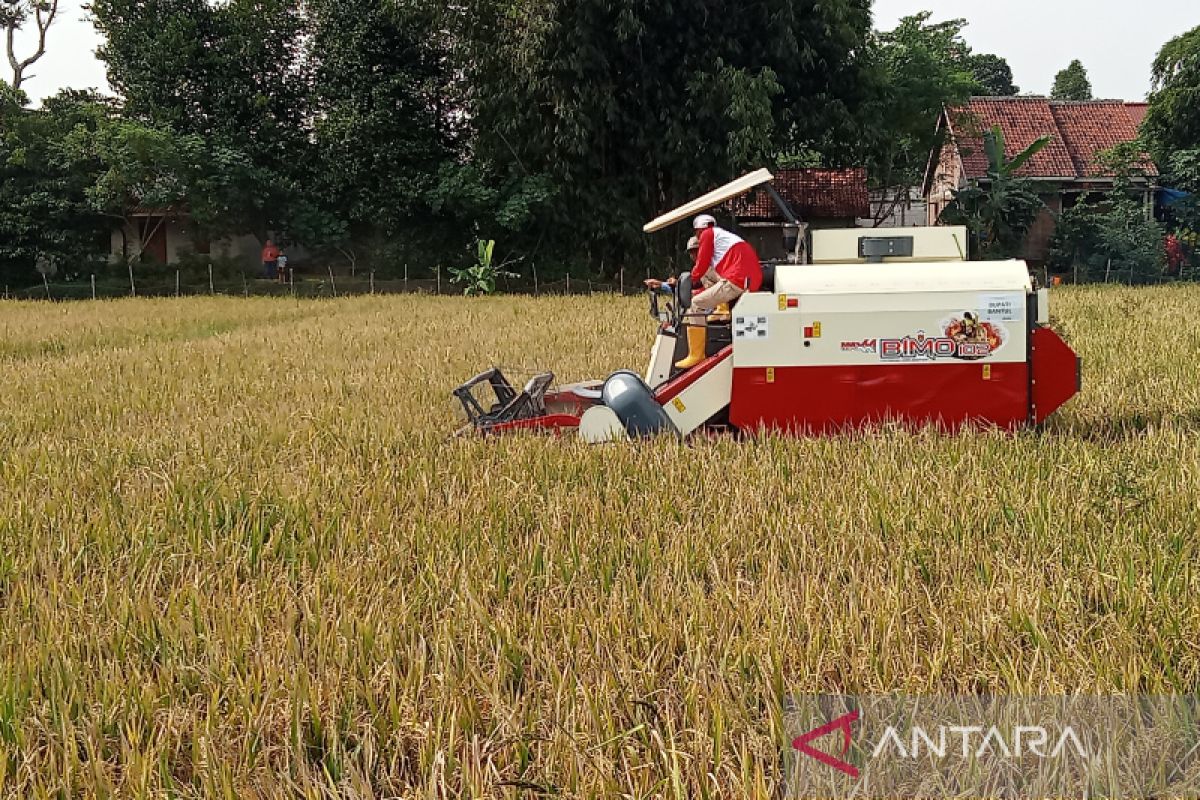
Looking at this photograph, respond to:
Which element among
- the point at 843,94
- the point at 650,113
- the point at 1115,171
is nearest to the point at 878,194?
the point at 1115,171

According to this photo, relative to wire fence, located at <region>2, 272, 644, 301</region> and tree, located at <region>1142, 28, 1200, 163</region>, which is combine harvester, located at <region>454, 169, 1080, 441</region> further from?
tree, located at <region>1142, 28, 1200, 163</region>

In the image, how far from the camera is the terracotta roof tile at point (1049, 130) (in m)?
32.5

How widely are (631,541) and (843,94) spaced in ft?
81.8

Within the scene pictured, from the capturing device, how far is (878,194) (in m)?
44.4

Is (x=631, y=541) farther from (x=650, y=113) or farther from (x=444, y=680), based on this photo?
(x=650, y=113)

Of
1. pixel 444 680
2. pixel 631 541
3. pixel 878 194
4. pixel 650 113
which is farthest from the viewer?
pixel 878 194

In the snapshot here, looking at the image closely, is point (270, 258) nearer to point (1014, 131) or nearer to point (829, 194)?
point (829, 194)

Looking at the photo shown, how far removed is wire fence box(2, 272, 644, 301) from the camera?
26.0 metres

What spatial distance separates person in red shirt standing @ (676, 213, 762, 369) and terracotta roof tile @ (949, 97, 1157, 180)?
27381mm

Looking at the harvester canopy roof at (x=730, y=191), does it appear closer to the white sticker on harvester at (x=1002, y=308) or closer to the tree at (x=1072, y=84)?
the white sticker on harvester at (x=1002, y=308)

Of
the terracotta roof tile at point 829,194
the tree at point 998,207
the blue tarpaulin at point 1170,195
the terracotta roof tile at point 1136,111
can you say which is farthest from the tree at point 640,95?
the terracotta roof tile at point 1136,111

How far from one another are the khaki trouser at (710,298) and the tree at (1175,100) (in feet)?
85.6

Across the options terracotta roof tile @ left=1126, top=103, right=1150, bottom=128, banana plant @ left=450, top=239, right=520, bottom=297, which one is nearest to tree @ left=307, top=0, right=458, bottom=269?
banana plant @ left=450, top=239, right=520, bottom=297

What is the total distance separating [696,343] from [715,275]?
0.46 metres
